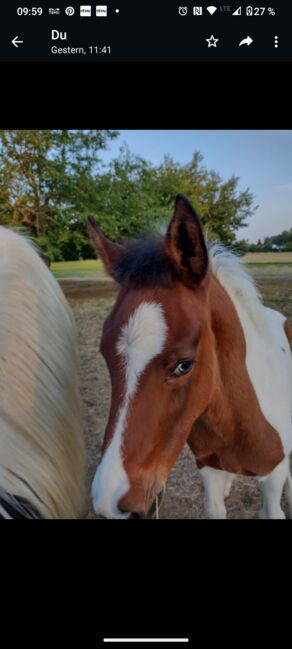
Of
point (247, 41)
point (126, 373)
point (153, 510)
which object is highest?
point (247, 41)

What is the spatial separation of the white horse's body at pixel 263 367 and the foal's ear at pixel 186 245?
17 cm

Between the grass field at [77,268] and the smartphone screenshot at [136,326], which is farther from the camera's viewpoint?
the grass field at [77,268]

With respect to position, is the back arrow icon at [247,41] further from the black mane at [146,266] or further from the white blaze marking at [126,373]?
the white blaze marking at [126,373]

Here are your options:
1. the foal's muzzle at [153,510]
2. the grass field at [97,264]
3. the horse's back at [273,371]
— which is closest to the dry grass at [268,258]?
the grass field at [97,264]

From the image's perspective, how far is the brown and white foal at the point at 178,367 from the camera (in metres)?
0.63

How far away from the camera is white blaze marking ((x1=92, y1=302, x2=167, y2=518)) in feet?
1.99

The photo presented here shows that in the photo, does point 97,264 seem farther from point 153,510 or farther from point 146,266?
point 153,510

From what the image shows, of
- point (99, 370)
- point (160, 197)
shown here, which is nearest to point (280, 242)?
point (160, 197)

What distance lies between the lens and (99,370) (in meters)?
0.91

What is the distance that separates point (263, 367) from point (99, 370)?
36 cm

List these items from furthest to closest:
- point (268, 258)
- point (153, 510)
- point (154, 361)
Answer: point (268, 258) < point (153, 510) < point (154, 361)

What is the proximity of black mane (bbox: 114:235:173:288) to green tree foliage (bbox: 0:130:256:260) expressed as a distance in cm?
13
